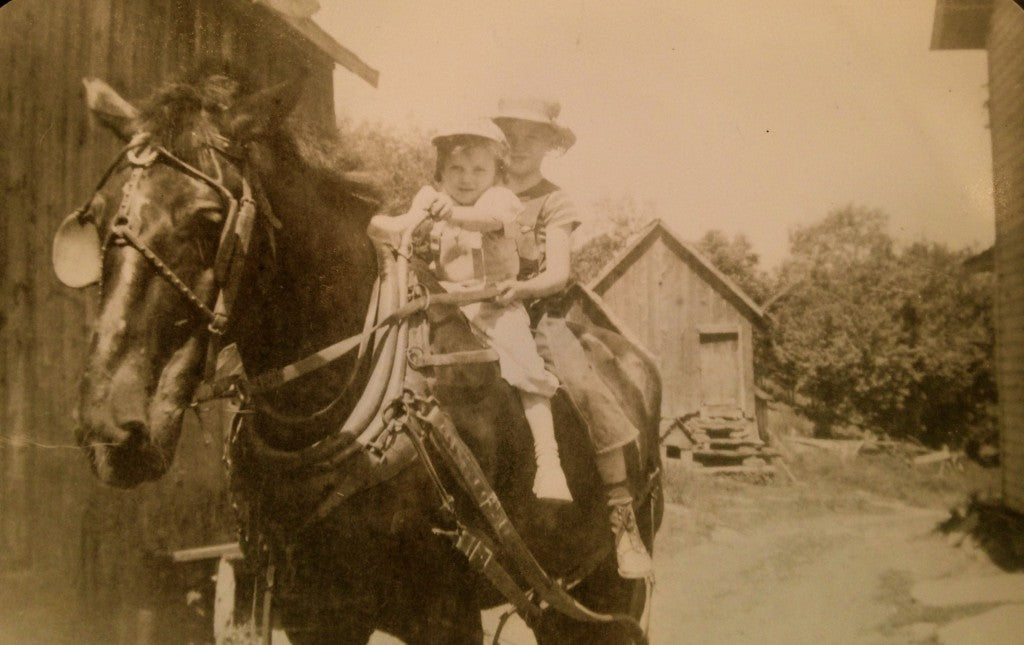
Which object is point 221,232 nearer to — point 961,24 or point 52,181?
point 52,181

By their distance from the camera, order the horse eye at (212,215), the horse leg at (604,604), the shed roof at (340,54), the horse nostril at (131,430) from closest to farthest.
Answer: the horse nostril at (131,430) < the horse eye at (212,215) < the shed roof at (340,54) < the horse leg at (604,604)

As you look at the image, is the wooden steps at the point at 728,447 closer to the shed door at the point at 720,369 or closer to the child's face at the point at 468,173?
the shed door at the point at 720,369

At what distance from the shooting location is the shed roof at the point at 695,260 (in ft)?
9.23

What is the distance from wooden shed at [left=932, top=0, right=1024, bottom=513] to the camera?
8.29ft

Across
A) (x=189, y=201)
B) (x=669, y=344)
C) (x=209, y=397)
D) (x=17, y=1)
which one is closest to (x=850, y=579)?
(x=669, y=344)

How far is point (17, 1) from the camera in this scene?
10.00 ft

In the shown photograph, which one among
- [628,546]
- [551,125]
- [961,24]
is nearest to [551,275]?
[551,125]

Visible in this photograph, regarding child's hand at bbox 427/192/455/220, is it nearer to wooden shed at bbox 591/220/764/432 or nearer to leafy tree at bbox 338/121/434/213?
leafy tree at bbox 338/121/434/213

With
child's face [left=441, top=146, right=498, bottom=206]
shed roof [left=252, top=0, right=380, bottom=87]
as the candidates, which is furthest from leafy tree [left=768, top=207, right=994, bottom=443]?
shed roof [left=252, top=0, right=380, bottom=87]

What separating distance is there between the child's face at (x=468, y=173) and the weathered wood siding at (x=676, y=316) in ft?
2.61

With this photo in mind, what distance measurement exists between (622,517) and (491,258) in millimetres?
1184

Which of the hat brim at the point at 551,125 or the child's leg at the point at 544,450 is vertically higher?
the hat brim at the point at 551,125

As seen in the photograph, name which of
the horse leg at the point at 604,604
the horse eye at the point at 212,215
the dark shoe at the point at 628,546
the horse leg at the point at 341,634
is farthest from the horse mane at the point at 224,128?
the horse leg at the point at 604,604

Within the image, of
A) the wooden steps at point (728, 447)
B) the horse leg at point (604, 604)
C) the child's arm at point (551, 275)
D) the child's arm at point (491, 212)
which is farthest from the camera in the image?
the horse leg at point (604, 604)
